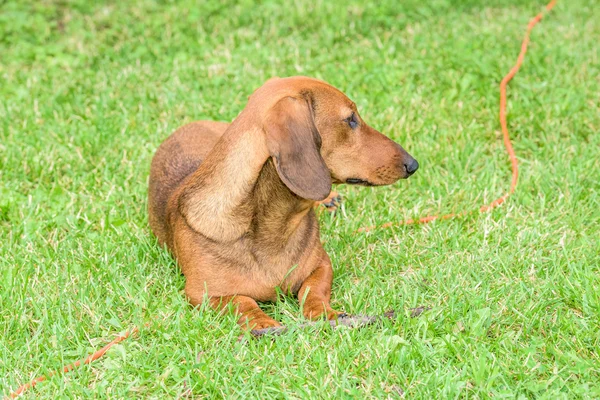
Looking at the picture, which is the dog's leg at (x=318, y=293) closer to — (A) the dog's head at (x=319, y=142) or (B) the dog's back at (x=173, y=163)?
(A) the dog's head at (x=319, y=142)

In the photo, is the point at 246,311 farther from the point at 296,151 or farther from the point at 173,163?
the point at 173,163

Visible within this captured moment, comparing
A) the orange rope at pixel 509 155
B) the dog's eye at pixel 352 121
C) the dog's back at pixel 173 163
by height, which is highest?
the dog's eye at pixel 352 121

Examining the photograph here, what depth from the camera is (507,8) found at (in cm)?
746

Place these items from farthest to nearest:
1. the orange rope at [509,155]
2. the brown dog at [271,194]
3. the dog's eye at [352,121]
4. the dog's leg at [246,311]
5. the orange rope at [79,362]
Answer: the orange rope at [509,155] < the dog's eye at [352,121] < the dog's leg at [246,311] < the brown dog at [271,194] < the orange rope at [79,362]

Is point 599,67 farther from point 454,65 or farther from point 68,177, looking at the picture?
point 68,177

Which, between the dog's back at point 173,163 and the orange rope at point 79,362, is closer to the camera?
the orange rope at point 79,362

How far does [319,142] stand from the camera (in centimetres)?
337

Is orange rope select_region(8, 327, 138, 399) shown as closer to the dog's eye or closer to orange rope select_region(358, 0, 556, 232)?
the dog's eye

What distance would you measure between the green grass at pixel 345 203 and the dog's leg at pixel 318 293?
89 millimetres

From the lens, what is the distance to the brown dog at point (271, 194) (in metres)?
3.27

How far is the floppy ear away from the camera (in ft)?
10.4

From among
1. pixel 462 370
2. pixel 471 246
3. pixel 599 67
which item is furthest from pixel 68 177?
pixel 599 67

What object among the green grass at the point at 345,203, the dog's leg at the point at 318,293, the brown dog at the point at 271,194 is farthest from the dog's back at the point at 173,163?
the dog's leg at the point at 318,293

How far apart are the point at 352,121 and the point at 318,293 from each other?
0.77 metres
